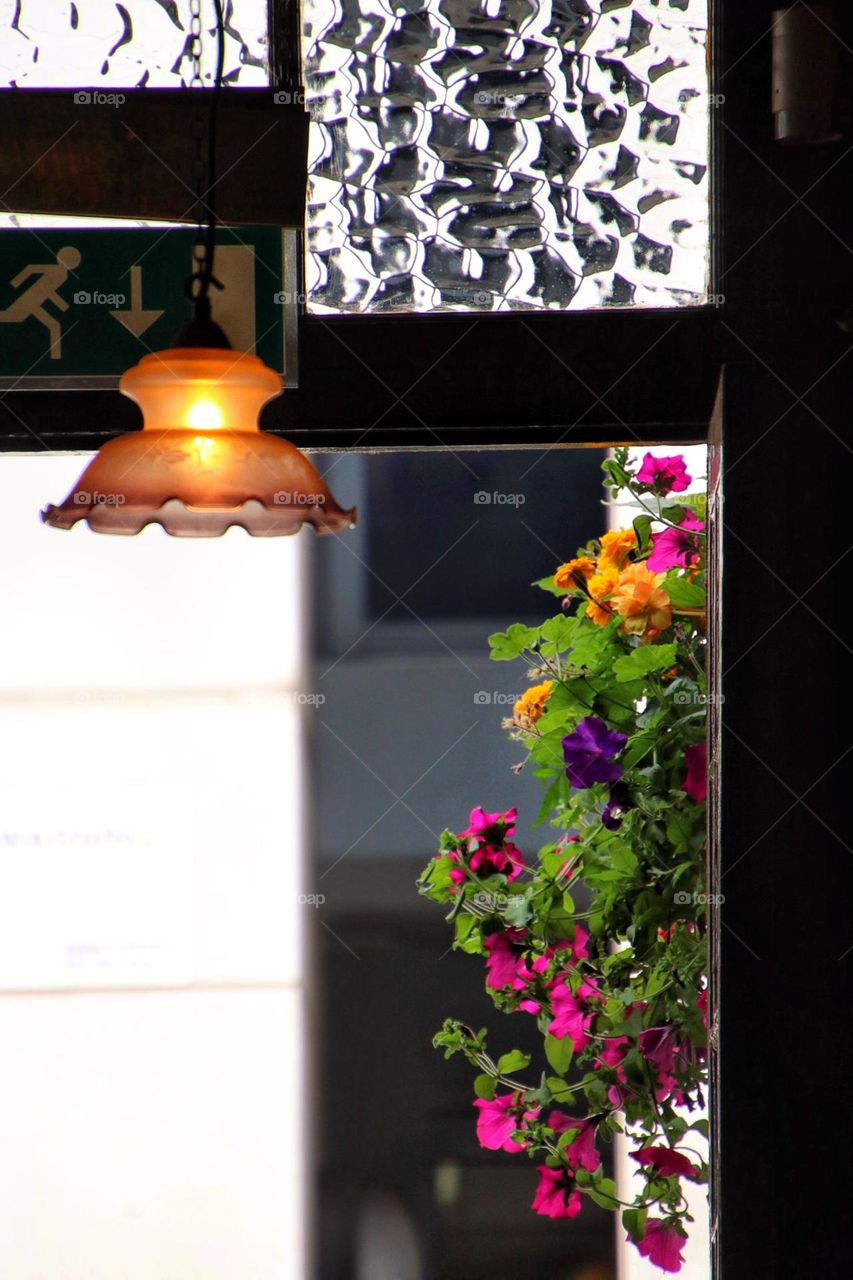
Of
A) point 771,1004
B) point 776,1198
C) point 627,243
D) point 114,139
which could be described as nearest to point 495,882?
point 771,1004

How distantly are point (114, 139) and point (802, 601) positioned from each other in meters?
1.01

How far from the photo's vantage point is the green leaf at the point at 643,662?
→ 1.46 meters

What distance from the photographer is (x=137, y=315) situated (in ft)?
5.09

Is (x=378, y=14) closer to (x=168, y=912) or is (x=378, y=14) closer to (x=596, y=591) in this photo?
(x=596, y=591)

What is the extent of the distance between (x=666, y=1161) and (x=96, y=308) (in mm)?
1261

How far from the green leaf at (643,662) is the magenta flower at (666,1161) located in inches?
22.1

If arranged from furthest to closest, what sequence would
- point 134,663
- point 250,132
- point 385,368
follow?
point 134,663 → point 385,368 → point 250,132

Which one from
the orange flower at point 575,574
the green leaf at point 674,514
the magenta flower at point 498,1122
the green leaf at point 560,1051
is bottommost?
the magenta flower at point 498,1122

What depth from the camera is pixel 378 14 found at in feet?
5.34

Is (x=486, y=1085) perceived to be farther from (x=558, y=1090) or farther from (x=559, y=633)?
(x=559, y=633)

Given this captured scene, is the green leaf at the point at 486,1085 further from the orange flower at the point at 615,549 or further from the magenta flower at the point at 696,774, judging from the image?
the orange flower at the point at 615,549

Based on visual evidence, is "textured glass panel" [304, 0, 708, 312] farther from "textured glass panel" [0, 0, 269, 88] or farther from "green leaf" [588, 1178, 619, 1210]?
"green leaf" [588, 1178, 619, 1210]

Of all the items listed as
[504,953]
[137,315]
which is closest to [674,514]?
[504,953]

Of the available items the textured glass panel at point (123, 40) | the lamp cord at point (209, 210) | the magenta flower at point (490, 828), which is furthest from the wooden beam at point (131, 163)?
the magenta flower at point (490, 828)
